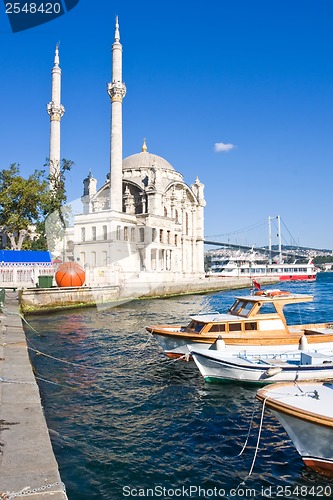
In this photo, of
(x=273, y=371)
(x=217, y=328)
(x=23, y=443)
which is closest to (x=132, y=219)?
(x=217, y=328)

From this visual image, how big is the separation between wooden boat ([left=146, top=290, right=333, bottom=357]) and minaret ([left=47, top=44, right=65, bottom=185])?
4636 centimetres

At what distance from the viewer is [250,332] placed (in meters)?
14.6

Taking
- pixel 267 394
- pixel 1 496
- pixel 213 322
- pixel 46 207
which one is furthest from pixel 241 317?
pixel 46 207

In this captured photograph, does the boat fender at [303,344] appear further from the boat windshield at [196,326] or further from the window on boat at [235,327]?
the boat windshield at [196,326]

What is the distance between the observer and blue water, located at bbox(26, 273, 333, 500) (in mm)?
7055

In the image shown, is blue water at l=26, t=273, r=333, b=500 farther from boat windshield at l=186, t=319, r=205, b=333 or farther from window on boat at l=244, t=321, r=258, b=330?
window on boat at l=244, t=321, r=258, b=330

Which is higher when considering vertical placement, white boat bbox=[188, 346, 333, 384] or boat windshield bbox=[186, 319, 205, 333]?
boat windshield bbox=[186, 319, 205, 333]

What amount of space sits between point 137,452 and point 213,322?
689 cm

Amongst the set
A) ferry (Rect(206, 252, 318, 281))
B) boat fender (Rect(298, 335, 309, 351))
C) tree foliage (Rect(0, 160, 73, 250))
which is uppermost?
tree foliage (Rect(0, 160, 73, 250))

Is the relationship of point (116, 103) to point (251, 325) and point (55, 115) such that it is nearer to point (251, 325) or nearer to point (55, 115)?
point (55, 115)

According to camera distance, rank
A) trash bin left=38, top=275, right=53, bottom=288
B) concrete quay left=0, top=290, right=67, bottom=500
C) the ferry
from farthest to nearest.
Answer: the ferry
trash bin left=38, top=275, right=53, bottom=288
concrete quay left=0, top=290, right=67, bottom=500

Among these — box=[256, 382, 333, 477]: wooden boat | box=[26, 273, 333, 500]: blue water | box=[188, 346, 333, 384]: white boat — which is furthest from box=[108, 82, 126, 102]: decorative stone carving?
box=[256, 382, 333, 477]: wooden boat

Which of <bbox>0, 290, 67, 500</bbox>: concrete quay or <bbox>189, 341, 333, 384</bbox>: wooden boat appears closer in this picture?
<bbox>0, 290, 67, 500</bbox>: concrete quay

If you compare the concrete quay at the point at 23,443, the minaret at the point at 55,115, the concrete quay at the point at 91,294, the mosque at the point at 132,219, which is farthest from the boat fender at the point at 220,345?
the minaret at the point at 55,115
